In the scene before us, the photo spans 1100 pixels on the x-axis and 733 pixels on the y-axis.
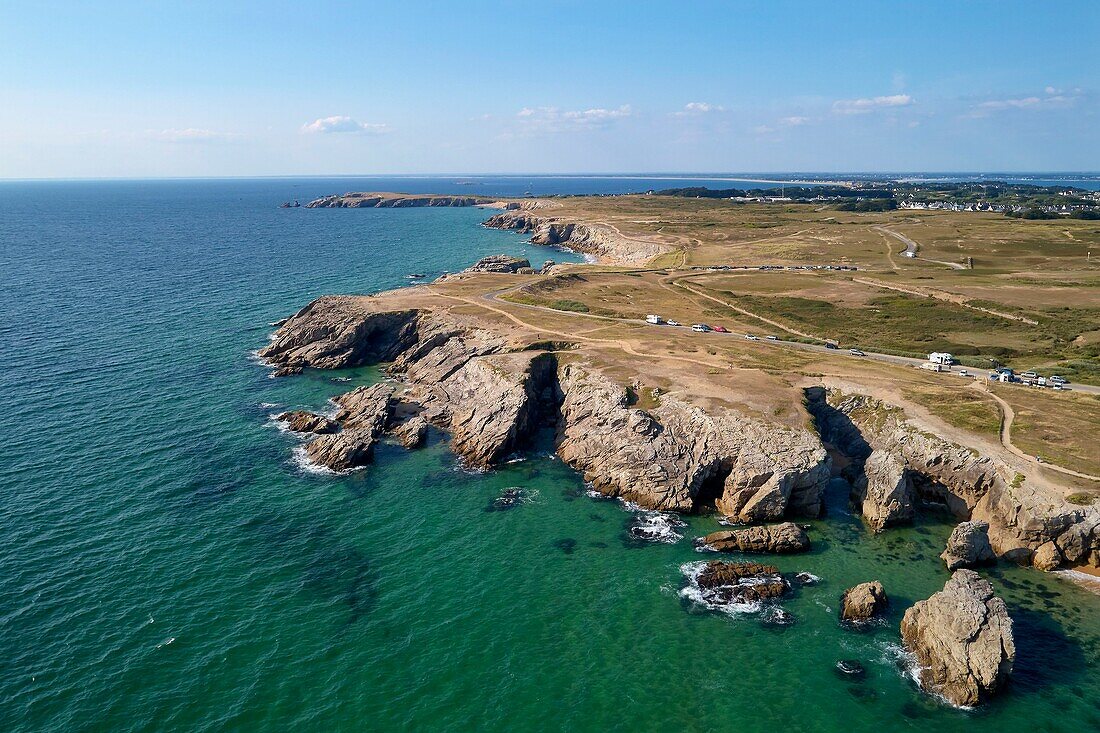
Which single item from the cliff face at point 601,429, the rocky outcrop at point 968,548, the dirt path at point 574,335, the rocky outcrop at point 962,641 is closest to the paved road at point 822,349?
the dirt path at point 574,335

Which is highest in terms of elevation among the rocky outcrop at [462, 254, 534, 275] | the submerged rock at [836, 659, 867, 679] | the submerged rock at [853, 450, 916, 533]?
the rocky outcrop at [462, 254, 534, 275]

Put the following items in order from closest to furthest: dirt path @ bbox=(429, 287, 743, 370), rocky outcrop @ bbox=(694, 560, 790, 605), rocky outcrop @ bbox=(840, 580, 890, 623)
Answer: rocky outcrop @ bbox=(840, 580, 890, 623), rocky outcrop @ bbox=(694, 560, 790, 605), dirt path @ bbox=(429, 287, 743, 370)

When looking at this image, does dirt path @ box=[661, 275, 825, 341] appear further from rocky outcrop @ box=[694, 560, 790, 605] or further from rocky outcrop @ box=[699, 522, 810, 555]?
rocky outcrop @ box=[694, 560, 790, 605]

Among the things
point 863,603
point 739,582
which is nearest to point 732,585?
point 739,582

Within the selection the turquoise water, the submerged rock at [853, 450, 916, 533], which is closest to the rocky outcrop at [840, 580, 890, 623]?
the turquoise water

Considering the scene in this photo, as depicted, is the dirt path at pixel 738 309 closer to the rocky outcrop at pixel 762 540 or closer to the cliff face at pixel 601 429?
the cliff face at pixel 601 429

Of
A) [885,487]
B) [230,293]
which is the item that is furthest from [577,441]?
[230,293]
